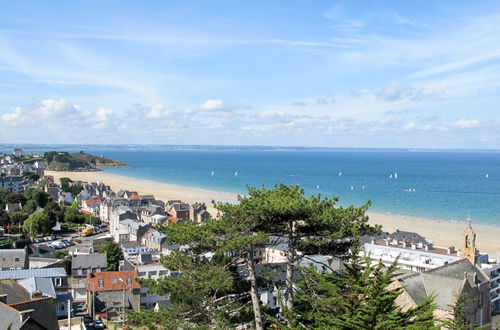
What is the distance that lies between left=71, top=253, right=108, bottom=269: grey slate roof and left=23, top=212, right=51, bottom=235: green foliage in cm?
2502

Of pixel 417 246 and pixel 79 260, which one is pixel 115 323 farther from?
pixel 417 246

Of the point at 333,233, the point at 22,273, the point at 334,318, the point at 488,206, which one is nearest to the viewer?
the point at 334,318

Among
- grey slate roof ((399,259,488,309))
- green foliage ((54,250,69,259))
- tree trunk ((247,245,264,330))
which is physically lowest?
green foliage ((54,250,69,259))

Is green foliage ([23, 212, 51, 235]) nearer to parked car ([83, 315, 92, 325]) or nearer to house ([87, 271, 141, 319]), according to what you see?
house ([87, 271, 141, 319])

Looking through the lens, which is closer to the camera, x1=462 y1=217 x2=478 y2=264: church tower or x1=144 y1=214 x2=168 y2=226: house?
x1=462 y1=217 x2=478 y2=264: church tower

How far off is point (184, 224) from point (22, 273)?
2203cm

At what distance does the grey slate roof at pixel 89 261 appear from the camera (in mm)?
38031

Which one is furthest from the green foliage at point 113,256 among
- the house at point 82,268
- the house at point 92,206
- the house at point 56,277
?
the house at point 92,206

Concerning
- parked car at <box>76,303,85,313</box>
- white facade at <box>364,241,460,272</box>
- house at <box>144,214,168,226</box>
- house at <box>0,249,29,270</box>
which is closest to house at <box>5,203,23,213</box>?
house at <box>144,214,168,226</box>

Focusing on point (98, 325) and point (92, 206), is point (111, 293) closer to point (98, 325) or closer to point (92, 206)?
point (98, 325)

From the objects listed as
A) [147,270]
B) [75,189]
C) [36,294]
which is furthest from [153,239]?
[75,189]

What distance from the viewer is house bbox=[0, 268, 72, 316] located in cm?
3022

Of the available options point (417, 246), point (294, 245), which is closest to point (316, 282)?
point (294, 245)

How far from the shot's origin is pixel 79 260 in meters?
38.5
